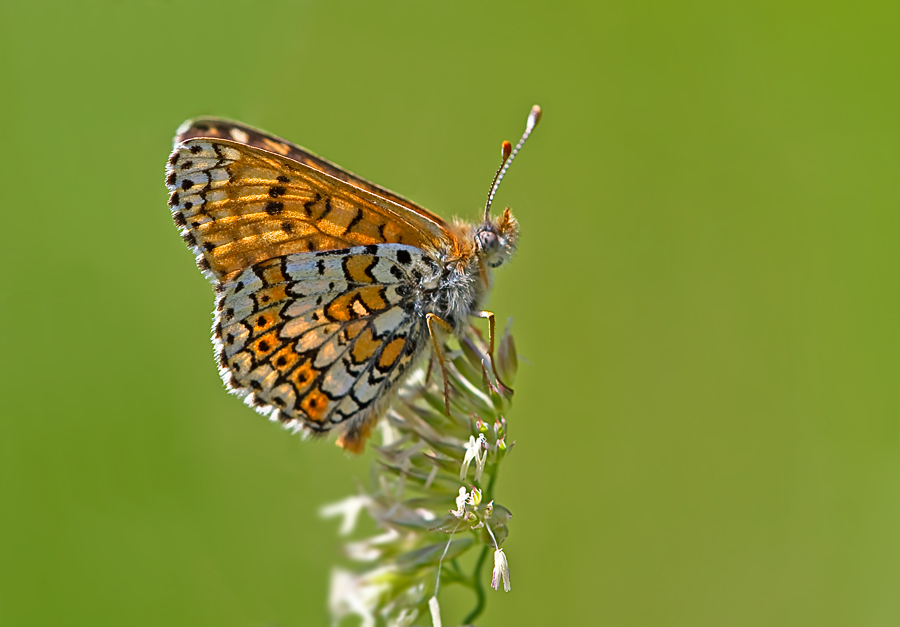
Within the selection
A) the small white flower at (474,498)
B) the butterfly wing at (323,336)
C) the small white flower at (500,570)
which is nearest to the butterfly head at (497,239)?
the butterfly wing at (323,336)

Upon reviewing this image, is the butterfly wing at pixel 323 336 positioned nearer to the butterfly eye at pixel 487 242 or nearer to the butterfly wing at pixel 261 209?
the butterfly wing at pixel 261 209

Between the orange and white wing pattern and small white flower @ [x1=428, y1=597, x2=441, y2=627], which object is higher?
the orange and white wing pattern

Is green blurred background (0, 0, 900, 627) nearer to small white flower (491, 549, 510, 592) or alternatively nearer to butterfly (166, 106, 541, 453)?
butterfly (166, 106, 541, 453)

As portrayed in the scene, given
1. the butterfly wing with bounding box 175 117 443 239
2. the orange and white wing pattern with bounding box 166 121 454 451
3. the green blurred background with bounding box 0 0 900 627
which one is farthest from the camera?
the green blurred background with bounding box 0 0 900 627

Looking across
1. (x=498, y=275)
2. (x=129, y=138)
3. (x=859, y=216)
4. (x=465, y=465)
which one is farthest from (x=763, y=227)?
(x=129, y=138)

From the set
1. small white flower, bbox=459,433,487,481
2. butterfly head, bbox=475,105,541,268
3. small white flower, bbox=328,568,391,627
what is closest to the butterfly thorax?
butterfly head, bbox=475,105,541,268

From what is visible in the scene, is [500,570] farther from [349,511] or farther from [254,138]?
[254,138]
